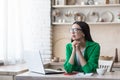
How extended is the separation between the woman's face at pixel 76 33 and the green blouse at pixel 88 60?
0.12m

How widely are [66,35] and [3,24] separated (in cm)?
122

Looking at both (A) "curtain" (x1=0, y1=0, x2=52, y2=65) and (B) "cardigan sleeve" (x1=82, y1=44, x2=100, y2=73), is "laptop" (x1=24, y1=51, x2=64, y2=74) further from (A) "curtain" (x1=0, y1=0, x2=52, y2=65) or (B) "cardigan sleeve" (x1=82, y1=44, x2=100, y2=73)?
(A) "curtain" (x1=0, y1=0, x2=52, y2=65)

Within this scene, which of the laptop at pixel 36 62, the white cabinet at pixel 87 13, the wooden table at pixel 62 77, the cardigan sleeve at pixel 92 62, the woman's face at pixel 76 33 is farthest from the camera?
the white cabinet at pixel 87 13

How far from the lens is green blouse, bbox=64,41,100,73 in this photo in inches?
111

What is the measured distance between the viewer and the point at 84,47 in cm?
302

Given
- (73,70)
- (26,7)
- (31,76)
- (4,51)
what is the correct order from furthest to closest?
(26,7) < (4,51) < (73,70) < (31,76)

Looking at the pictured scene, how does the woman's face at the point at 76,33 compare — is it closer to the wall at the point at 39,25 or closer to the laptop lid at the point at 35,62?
the laptop lid at the point at 35,62

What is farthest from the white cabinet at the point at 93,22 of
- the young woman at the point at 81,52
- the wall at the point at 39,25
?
the young woman at the point at 81,52

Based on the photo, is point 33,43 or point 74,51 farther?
point 33,43

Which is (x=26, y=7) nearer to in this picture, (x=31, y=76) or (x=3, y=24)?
Answer: (x=3, y=24)

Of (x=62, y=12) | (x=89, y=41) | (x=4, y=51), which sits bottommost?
(x=4, y=51)

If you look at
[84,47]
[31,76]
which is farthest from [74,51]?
[31,76]

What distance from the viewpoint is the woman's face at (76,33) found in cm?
293

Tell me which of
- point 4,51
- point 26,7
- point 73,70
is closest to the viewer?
point 73,70
